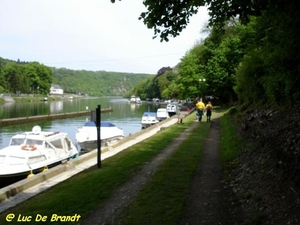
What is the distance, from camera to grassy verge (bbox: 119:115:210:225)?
22.9 feet

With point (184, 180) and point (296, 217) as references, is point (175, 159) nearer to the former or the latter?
point (184, 180)

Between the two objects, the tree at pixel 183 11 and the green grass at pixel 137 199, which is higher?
the tree at pixel 183 11

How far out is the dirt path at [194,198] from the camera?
275 inches

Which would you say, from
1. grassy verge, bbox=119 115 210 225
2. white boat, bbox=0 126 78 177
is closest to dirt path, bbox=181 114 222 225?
grassy verge, bbox=119 115 210 225

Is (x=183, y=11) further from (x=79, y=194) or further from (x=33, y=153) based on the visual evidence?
(x=33, y=153)

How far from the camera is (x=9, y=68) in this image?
513 ft

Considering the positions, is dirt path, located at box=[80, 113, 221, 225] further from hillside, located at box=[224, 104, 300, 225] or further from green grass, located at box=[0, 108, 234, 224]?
hillside, located at box=[224, 104, 300, 225]

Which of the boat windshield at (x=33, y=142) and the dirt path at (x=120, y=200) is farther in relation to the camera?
the boat windshield at (x=33, y=142)

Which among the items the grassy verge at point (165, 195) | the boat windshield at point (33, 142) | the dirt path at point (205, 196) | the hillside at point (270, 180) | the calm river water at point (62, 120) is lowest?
the calm river water at point (62, 120)

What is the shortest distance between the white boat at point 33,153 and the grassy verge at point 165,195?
857 cm

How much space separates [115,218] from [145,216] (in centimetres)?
61

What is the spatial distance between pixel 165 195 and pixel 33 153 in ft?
42.1

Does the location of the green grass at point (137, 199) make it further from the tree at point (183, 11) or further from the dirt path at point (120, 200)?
the tree at point (183, 11)

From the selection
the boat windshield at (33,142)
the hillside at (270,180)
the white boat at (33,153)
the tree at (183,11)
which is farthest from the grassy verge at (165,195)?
the boat windshield at (33,142)
